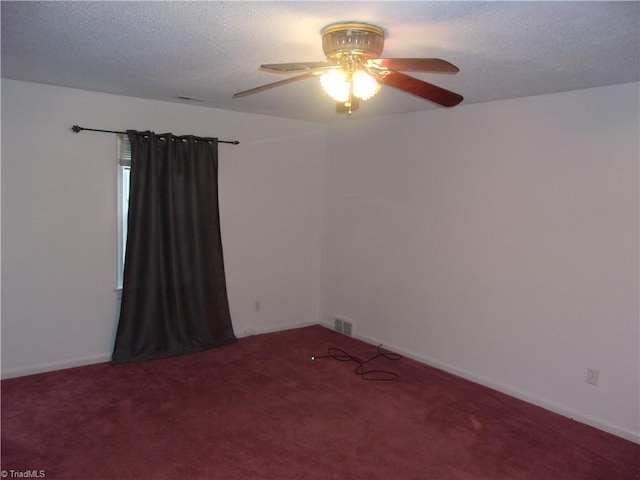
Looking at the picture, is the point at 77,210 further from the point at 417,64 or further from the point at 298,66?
the point at 417,64

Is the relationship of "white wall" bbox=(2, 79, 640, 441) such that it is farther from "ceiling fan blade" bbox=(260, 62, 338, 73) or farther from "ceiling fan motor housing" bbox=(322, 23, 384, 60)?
"ceiling fan blade" bbox=(260, 62, 338, 73)

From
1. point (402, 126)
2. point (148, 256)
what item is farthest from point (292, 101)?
point (148, 256)

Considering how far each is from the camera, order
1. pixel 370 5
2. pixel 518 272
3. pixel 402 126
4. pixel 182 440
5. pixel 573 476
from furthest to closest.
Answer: pixel 402 126 → pixel 518 272 → pixel 182 440 → pixel 573 476 → pixel 370 5

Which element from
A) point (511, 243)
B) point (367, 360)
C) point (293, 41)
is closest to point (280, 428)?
point (367, 360)

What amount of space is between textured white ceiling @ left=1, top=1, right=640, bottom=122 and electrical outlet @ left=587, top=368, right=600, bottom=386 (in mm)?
1916

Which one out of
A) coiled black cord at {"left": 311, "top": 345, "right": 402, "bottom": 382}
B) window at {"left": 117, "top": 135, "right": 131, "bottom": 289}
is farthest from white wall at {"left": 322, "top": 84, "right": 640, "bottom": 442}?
window at {"left": 117, "top": 135, "right": 131, "bottom": 289}

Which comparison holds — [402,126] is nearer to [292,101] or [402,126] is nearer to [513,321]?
[292,101]

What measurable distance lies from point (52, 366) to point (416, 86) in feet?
11.7

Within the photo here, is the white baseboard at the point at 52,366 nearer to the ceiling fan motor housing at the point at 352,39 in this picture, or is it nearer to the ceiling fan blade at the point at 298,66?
the ceiling fan blade at the point at 298,66

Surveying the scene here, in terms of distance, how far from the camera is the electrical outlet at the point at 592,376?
3213 mm

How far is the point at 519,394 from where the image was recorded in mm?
3619

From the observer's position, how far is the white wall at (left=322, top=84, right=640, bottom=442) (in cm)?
310

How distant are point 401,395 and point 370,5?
2.78m

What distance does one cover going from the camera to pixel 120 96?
3.97m
